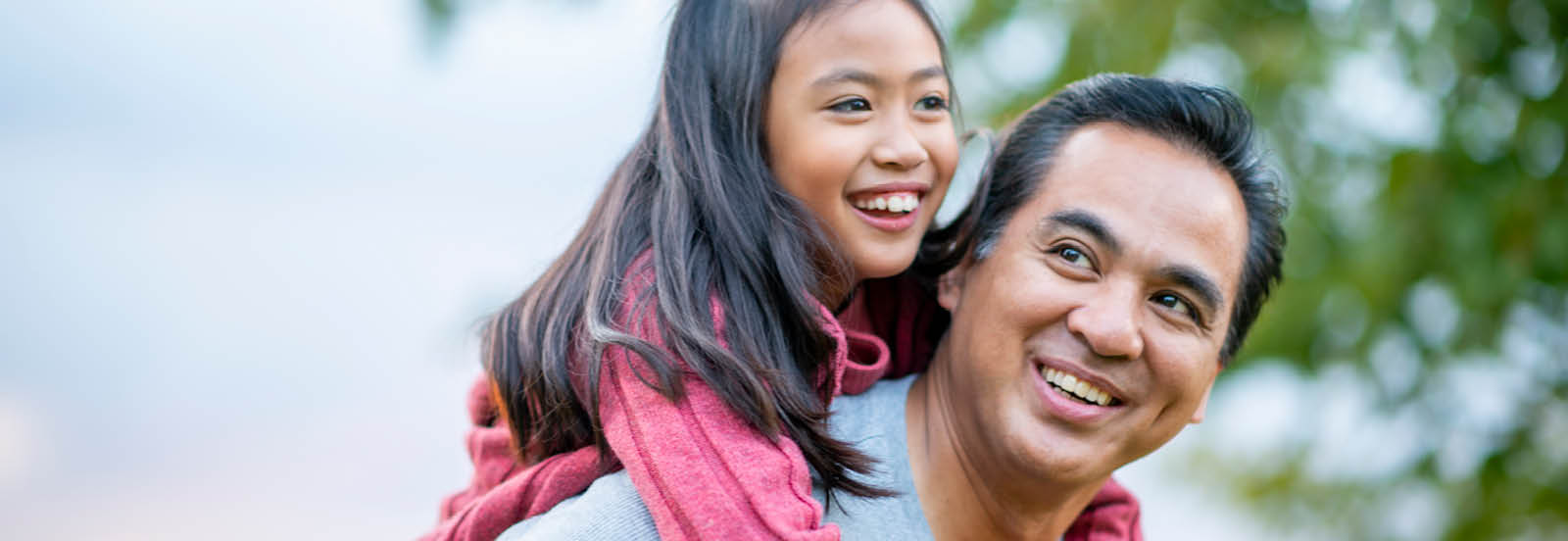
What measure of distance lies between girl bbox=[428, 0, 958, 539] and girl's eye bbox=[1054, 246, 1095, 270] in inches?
9.6

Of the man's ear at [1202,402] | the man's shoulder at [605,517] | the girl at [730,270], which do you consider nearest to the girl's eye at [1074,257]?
the girl at [730,270]

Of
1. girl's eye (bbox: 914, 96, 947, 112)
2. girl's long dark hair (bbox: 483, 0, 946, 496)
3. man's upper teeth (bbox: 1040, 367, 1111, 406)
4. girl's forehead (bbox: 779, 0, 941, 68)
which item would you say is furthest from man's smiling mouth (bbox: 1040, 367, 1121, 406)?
girl's forehead (bbox: 779, 0, 941, 68)

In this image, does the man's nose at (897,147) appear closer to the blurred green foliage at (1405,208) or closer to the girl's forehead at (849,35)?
the girl's forehead at (849,35)

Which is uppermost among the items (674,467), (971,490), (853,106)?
(853,106)

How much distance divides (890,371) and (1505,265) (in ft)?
6.34

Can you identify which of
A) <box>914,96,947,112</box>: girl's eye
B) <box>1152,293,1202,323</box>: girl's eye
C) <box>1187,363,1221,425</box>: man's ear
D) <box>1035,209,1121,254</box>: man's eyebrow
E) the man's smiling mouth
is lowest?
the man's smiling mouth

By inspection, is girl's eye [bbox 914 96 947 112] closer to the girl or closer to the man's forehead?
the girl

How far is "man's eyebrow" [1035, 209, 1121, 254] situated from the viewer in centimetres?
235

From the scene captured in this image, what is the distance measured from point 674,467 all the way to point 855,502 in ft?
1.62

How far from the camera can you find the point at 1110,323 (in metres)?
2.31

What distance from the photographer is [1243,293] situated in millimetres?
2609

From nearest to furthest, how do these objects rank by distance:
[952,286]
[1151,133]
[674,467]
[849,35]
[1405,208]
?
1. [674,467]
2. [849,35]
3. [1151,133]
4. [952,286]
5. [1405,208]

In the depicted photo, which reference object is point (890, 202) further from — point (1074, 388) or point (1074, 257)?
point (1074, 388)

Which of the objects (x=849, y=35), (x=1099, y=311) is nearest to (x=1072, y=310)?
(x=1099, y=311)
